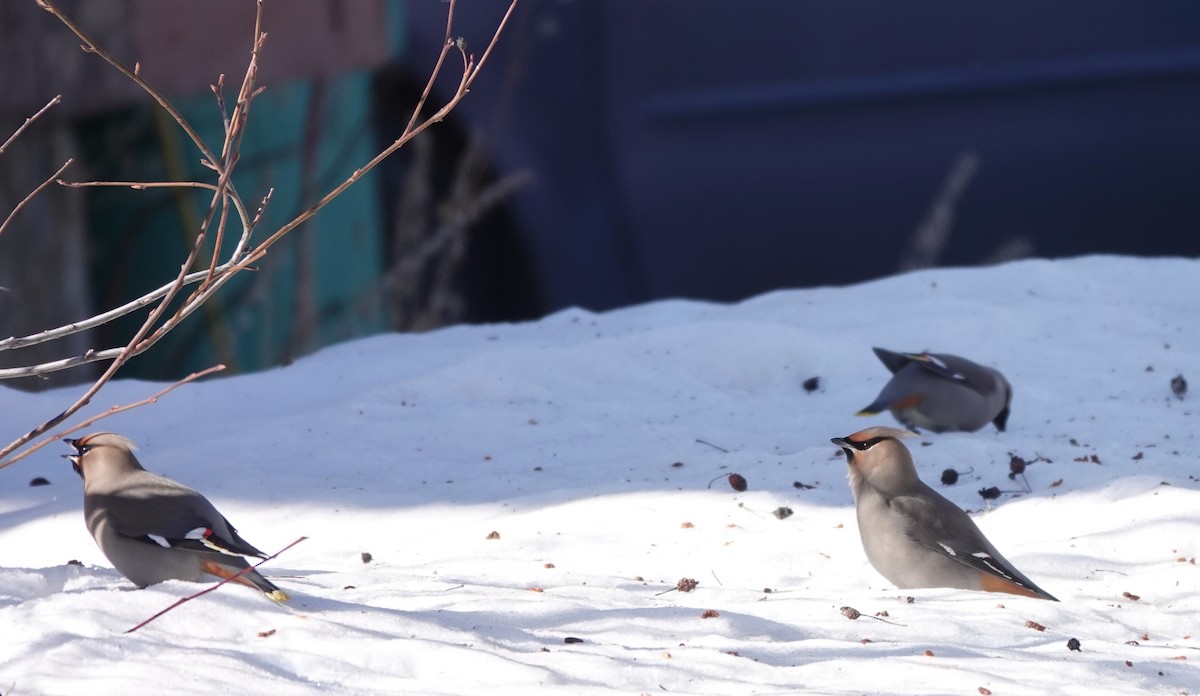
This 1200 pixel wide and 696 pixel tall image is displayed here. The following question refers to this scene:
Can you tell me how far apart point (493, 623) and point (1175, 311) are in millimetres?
4195

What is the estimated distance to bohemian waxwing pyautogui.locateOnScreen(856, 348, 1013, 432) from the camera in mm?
5059

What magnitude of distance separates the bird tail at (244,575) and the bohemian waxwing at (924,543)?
1457 millimetres

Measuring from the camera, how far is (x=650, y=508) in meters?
4.37

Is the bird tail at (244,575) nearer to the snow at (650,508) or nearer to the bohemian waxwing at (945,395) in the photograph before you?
the snow at (650,508)

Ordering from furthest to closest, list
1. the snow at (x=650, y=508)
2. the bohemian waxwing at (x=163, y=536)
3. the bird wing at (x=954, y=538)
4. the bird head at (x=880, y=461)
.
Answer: the bird head at (x=880, y=461) < the bird wing at (x=954, y=538) < the bohemian waxwing at (x=163, y=536) < the snow at (x=650, y=508)

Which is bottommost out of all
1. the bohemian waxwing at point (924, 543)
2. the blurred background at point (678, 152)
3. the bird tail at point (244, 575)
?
the bird tail at point (244, 575)

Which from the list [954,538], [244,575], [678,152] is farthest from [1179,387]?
[678,152]

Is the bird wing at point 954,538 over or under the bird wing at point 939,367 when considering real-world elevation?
under

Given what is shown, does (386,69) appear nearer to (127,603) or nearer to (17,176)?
(17,176)

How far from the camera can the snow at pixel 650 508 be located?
287 cm

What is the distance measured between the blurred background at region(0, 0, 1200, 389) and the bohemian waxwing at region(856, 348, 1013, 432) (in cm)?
356

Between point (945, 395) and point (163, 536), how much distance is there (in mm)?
2762

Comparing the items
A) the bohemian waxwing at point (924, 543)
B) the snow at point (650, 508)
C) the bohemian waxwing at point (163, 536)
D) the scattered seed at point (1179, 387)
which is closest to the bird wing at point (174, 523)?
the bohemian waxwing at point (163, 536)

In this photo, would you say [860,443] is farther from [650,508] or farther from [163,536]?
[163,536]
